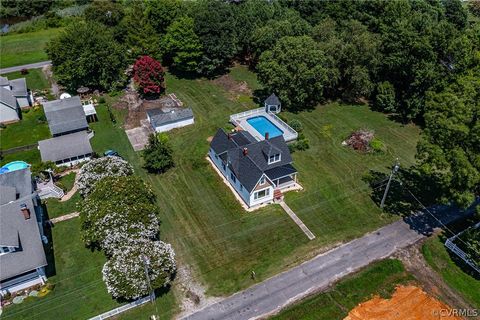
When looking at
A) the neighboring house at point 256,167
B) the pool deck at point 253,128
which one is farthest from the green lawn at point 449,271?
the pool deck at point 253,128

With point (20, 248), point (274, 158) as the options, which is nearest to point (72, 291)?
point (20, 248)

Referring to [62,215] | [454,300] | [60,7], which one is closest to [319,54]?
[454,300]

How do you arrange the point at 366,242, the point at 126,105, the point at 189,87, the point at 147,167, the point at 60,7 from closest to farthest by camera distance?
the point at 366,242 < the point at 147,167 < the point at 126,105 < the point at 189,87 < the point at 60,7

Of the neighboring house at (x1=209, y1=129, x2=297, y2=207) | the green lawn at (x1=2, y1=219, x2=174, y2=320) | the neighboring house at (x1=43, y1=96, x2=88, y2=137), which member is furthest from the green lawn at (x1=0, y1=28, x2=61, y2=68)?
the green lawn at (x1=2, y1=219, x2=174, y2=320)

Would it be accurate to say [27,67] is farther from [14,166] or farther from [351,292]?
[351,292]

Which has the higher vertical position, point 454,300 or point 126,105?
point 454,300

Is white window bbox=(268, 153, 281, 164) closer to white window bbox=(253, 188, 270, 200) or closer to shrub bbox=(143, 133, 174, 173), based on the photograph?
white window bbox=(253, 188, 270, 200)

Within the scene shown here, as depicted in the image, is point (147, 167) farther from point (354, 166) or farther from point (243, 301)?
point (354, 166)
